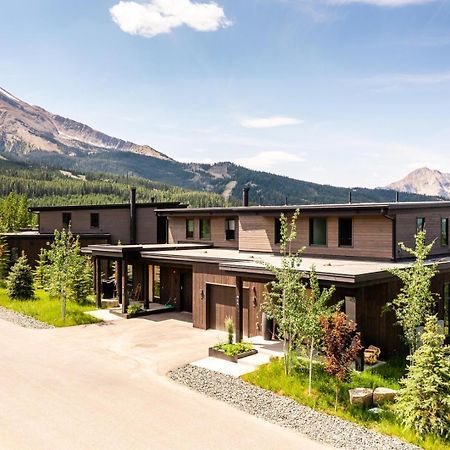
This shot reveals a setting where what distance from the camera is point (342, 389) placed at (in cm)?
1466

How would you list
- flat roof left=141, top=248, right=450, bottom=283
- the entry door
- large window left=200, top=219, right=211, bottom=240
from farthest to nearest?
large window left=200, top=219, right=211, bottom=240 < the entry door < flat roof left=141, top=248, right=450, bottom=283

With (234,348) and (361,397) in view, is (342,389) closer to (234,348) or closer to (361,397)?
(361,397)

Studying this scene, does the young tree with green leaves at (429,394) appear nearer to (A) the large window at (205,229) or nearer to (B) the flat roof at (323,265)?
(B) the flat roof at (323,265)

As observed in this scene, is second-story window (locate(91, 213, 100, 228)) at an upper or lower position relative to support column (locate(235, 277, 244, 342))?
upper

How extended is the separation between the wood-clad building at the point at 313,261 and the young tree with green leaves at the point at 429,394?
4054 mm

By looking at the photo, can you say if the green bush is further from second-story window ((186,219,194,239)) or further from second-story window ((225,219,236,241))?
second-story window ((186,219,194,239))

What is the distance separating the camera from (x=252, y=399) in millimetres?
14453

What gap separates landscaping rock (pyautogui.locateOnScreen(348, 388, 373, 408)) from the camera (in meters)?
13.6

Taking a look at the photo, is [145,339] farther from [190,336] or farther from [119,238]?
[119,238]

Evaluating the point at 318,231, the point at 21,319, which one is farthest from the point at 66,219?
the point at 318,231

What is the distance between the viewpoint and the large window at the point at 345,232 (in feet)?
76.4

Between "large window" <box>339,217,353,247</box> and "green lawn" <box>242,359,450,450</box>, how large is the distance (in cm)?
709

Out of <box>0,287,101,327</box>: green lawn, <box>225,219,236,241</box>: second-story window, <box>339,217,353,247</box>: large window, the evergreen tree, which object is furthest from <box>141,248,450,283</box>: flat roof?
the evergreen tree

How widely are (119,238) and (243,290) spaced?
2241 centimetres
